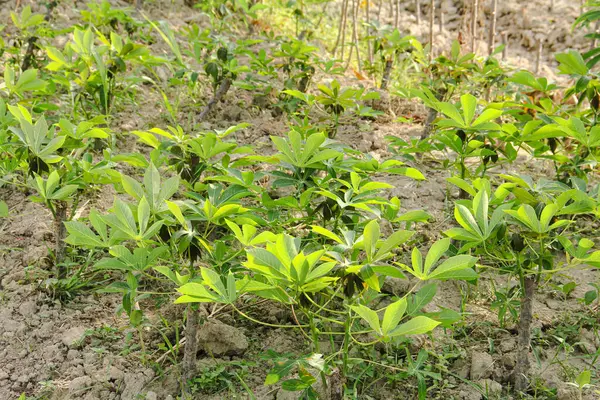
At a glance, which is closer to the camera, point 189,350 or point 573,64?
point 189,350

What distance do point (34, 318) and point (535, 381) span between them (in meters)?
1.58

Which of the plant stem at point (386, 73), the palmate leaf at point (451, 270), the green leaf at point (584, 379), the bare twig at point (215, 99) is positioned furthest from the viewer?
the plant stem at point (386, 73)

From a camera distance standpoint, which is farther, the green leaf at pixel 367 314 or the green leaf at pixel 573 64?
the green leaf at pixel 573 64

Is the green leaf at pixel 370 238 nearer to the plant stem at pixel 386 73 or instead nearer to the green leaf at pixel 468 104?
the green leaf at pixel 468 104

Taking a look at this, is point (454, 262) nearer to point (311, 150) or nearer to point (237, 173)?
point (311, 150)

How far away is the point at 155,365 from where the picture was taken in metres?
1.86

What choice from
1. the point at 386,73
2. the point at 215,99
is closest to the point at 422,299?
the point at 215,99

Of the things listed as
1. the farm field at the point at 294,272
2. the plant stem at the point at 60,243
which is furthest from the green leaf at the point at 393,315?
the plant stem at the point at 60,243

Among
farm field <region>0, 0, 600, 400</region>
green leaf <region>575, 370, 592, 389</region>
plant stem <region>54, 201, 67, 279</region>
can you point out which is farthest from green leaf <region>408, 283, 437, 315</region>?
plant stem <region>54, 201, 67, 279</region>

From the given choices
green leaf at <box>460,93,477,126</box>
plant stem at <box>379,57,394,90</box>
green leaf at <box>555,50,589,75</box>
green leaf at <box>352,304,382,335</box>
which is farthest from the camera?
plant stem at <box>379,57,394,90</box>

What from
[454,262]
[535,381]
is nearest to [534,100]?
[535,381]

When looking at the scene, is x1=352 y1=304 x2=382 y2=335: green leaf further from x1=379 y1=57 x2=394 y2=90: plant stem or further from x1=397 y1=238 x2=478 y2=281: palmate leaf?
x1=379 y1=57 x2=394 y2=90: plant stem

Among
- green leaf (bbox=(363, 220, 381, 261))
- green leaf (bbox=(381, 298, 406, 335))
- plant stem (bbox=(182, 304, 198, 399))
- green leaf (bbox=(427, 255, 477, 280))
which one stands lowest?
plant stem (bbox=(182, 304, 198, 399))

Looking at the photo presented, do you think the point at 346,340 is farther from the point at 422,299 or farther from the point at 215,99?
the point at 215,99
